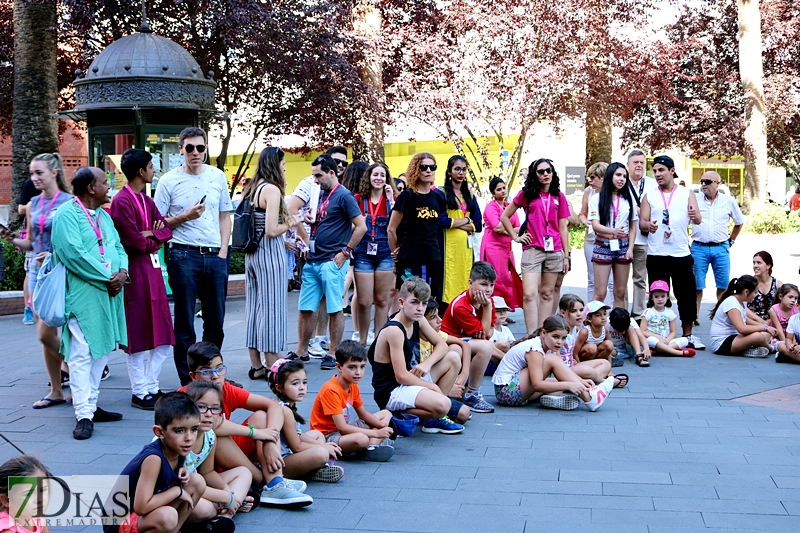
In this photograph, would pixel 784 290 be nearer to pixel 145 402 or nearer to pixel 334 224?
pixel 334 224

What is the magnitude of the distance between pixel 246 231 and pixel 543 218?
3038mm

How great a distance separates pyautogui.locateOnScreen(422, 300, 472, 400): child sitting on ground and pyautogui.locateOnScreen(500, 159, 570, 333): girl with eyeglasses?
89.9 inches

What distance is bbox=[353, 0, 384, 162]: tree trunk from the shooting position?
18.5 metres

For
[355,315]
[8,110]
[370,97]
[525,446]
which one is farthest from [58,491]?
[8,110]

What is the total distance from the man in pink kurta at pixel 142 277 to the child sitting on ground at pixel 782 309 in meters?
5.79

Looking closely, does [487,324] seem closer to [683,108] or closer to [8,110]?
[8,110]

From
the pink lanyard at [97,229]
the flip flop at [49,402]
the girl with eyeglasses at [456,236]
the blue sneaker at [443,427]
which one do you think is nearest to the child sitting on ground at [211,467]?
the blue sneaker at [443,427]

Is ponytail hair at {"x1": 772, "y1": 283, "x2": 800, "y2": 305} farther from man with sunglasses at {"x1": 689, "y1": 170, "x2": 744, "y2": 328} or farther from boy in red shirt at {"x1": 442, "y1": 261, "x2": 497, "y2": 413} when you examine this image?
boy in red shirt at {"x1": 442, "y1": 261, "x2": 497, "y2": 413}

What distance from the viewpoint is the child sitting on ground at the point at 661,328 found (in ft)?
29.9

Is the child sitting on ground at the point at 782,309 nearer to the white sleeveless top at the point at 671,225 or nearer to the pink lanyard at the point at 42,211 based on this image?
the white sleeveless top at the point at 671,225

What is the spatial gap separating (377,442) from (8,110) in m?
16.0

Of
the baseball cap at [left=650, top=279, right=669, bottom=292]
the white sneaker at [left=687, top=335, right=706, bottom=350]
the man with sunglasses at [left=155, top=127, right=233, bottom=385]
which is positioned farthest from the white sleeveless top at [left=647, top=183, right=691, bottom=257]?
the man with sunglasses at [left=155, top=127, right=233, bottom=385]

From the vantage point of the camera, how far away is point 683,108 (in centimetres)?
3228

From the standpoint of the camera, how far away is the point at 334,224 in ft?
27.9
